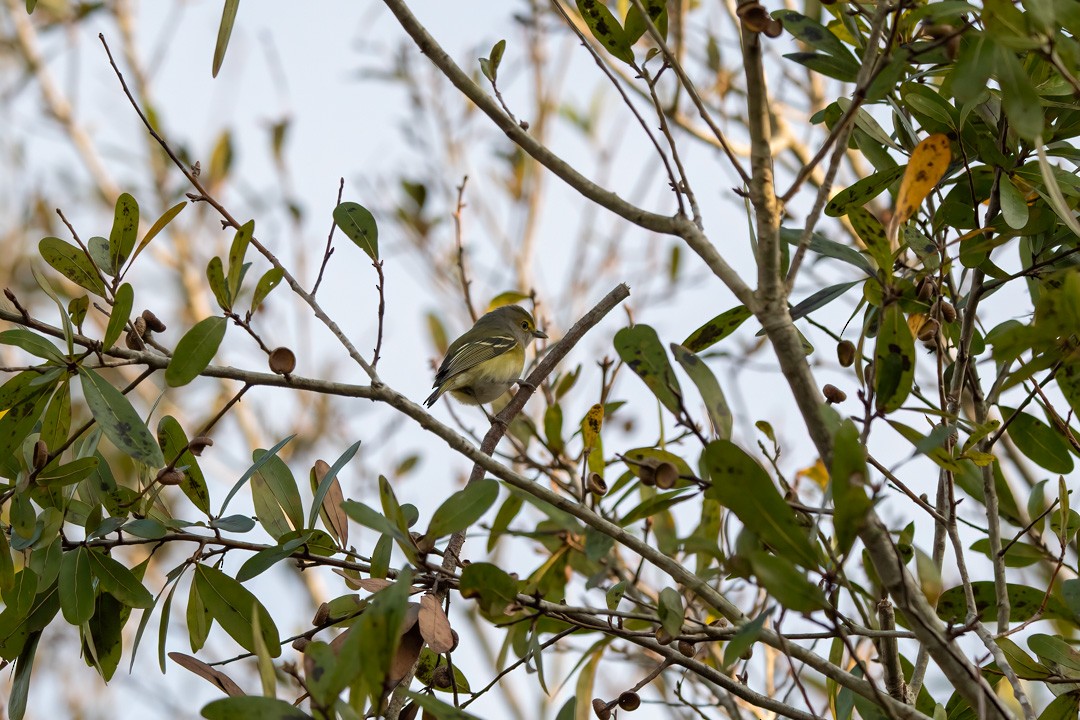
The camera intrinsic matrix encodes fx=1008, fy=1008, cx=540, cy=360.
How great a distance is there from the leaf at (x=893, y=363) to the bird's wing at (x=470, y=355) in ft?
11.0

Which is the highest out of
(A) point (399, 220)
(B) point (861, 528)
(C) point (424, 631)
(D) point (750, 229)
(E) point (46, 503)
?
(A) point (399, 220)

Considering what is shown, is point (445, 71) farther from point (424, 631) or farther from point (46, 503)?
point (46, 503)

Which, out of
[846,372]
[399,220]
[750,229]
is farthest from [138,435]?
[399,220]

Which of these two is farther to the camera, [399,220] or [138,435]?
[399,220]

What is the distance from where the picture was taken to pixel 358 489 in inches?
242

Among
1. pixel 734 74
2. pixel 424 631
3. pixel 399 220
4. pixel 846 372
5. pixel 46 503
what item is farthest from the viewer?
pixel 399 220

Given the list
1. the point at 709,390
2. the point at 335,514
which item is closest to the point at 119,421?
the point at 335,514

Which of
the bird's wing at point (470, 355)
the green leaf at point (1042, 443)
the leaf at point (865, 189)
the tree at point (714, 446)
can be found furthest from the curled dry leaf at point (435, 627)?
the bird's wing at point (470, 355)

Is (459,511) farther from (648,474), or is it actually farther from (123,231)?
(123,231)

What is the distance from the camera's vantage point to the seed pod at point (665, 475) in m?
1.23

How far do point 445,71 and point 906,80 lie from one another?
34.9 inches

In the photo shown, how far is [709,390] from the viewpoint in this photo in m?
1.42

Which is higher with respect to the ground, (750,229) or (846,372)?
(846,372)

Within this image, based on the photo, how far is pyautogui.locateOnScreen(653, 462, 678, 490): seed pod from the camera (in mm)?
1234
